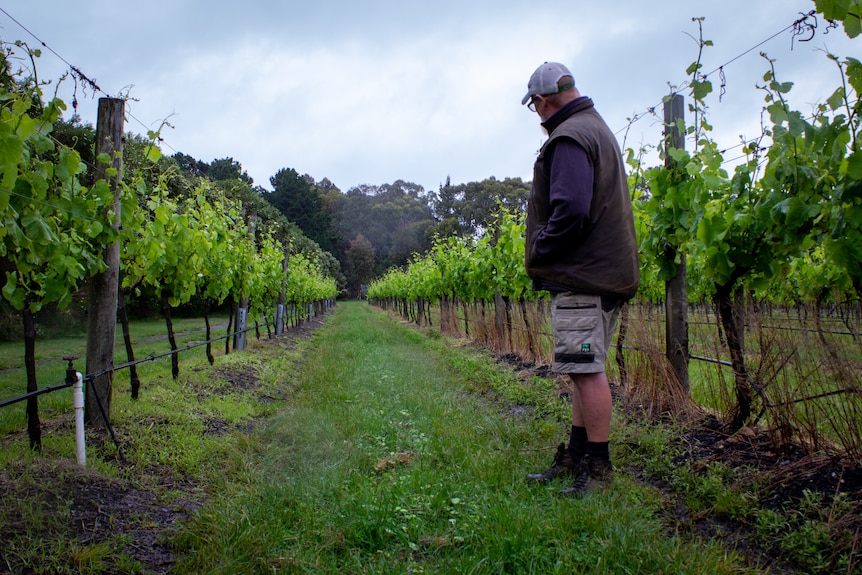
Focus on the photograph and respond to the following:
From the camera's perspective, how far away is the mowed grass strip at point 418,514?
209 centimetres

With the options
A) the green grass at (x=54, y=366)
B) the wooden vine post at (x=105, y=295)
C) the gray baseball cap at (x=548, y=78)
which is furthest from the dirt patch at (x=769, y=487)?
the green grass at (x=54, y=366)

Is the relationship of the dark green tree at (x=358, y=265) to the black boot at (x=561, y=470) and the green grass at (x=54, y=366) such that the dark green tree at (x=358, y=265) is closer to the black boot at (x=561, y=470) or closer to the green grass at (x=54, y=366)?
the green grass at (x=54, y=366)

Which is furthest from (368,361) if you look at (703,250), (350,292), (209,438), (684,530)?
(350,292)

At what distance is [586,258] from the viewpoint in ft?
8.77

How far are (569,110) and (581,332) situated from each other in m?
1.18

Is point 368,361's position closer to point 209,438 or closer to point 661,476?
point 209,438

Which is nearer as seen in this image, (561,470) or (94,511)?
(94,511)

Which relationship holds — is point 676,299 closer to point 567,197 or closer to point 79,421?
point 567,197

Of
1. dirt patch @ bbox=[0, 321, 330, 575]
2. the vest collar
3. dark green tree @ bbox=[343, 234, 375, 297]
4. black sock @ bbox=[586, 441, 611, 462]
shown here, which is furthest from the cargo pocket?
dark green tree @ bbox=[343, 234, 375, 297]

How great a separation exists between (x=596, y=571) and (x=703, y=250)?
2193mm

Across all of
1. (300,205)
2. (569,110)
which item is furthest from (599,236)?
(300,205)

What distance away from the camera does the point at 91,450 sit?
11.2 feet

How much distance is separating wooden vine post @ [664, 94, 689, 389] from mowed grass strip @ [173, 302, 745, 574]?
3.61 feet

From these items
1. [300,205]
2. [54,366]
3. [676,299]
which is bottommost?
[54,366]
